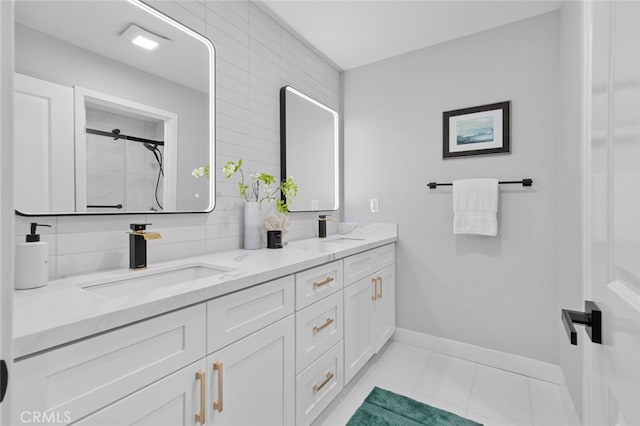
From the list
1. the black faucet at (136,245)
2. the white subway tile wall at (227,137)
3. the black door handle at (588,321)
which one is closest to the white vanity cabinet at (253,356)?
the black faucet at (136,245)

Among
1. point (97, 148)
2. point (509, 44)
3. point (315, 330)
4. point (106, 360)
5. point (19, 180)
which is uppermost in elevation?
point (509, 44)

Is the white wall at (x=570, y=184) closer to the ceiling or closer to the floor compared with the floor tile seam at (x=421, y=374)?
closer to the ceiling

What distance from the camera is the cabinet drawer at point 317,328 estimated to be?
4.55 feet

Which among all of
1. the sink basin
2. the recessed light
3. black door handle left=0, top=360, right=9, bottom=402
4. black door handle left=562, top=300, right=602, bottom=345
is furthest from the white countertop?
the recessed light

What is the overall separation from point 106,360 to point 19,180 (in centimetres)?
74

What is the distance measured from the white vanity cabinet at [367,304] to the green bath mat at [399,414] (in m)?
0.19

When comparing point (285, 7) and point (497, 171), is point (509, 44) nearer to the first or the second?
point (497, 171)

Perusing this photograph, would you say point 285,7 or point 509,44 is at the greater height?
point 285,7

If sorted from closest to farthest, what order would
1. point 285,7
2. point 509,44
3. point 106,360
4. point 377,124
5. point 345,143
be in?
point 106,360, point 285,7, point 509,44, point 377,124, point 345,143

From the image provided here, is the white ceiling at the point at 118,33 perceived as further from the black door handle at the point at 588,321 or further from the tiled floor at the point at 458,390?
the tiled floor at the point at 458,390

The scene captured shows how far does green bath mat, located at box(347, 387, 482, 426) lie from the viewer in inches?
63.6

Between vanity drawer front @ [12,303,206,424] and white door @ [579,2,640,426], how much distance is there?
957mm

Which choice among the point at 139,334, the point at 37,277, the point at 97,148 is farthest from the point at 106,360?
the point at 97,148

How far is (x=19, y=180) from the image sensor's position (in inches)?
40.4
